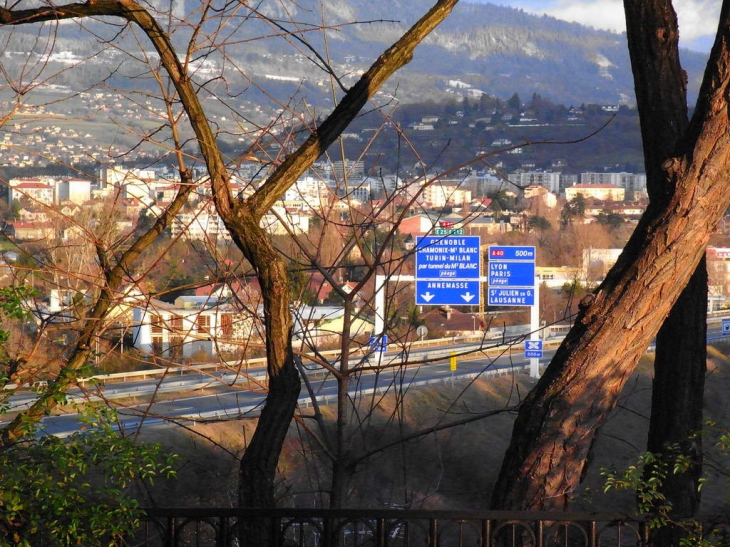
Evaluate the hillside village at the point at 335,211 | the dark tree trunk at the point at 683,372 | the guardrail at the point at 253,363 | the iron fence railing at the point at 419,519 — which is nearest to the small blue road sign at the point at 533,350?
the guardrail at the point at 253,363

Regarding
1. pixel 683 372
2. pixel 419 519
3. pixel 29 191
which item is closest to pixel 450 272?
pixel 683 372

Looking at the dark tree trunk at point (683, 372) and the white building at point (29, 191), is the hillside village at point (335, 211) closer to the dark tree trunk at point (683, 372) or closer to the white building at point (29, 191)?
the white building at point (29, 191)

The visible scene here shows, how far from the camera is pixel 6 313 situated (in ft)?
9.35

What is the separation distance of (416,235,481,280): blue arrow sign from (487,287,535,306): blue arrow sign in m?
1.14

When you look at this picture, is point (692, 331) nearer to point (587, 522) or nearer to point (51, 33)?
point (587, 522)

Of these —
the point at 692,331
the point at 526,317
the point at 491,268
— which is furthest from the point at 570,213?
the point at 692,331

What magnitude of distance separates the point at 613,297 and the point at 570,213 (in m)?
48.9

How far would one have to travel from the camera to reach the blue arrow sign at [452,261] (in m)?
19.1

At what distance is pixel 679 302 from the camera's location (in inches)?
180

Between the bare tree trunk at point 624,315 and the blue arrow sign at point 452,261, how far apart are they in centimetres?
1553

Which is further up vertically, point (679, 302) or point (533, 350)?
point (679, 302)

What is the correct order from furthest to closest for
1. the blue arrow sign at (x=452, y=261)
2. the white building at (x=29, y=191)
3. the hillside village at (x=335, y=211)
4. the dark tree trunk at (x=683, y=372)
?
the blue arrow sign at (x=452, y=261) < the dark tree trunk at (x=683, y=372) < the hillside village at (x=335, y=211) < the white building at (x=29, y=191)

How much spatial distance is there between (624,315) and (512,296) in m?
16.8

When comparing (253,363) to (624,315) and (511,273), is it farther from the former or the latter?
(511,273)
